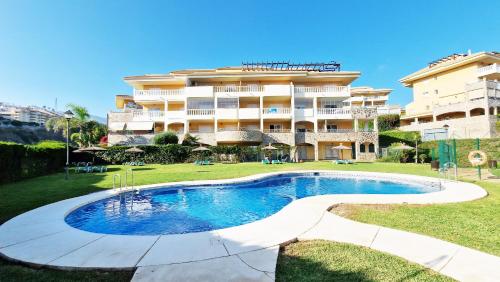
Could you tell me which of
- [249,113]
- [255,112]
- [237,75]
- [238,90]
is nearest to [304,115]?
[255,112]

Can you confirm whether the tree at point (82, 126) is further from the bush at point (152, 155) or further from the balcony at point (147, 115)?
the bush at point (152, 155)

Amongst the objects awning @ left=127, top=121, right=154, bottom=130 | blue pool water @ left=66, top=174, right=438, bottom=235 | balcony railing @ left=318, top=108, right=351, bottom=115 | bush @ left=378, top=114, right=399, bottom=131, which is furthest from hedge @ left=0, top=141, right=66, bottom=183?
bush @ left=378, top=114, right=399, bottom=131

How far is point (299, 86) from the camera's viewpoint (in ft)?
122

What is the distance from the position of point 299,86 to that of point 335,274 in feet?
118

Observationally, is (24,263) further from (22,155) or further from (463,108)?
(463,108)

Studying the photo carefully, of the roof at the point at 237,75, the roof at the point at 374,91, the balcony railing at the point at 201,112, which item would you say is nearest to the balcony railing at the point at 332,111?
the roof at the point at 237,75

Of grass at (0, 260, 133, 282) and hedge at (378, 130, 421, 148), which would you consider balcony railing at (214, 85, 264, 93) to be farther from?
grass at (0, 260, 133, 282)

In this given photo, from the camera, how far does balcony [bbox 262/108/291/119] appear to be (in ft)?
111

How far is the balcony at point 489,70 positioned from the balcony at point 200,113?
40809 millimetres

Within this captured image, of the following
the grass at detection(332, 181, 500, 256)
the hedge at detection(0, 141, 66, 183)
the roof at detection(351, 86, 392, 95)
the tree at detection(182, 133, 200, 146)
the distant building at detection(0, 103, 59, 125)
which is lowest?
the grass at detection(332, 181, 500, 256)

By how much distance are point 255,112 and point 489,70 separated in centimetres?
3522

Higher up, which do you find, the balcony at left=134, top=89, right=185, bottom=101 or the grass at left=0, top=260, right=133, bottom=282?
the balcony at left=134, top=89, right=185, bottom=101

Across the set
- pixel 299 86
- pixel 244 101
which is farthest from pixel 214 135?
pixel 299 86

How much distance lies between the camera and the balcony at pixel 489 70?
3316cm
